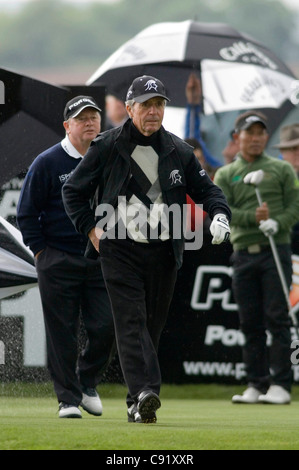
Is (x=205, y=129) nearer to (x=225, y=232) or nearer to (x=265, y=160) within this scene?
(x=265, y=160)

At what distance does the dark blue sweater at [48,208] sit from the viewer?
929cm

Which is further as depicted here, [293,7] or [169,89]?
[293,7]

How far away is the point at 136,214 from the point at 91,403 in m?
1.98

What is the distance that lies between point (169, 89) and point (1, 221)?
527 centimetres

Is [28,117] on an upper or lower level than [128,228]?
upper

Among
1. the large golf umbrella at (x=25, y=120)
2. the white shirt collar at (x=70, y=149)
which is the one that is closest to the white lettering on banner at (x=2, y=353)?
the large golf umbrella at (x=25, y=120)

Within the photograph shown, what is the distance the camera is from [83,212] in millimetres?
8352

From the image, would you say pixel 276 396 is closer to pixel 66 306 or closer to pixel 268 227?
pixel 268 227

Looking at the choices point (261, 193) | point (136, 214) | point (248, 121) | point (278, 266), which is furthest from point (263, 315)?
point (136, 214)

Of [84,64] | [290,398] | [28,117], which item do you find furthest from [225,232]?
[84,64]

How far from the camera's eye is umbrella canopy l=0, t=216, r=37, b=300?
10.1 metres

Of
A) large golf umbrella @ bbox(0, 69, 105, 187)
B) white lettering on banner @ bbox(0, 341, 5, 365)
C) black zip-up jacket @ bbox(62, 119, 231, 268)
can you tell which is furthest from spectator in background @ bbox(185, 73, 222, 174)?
black zip-up jacket @ bbox(62, 119, 231, 268)

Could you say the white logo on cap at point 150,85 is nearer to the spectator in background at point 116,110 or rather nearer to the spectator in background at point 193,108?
the spectator in background at point 193,108
